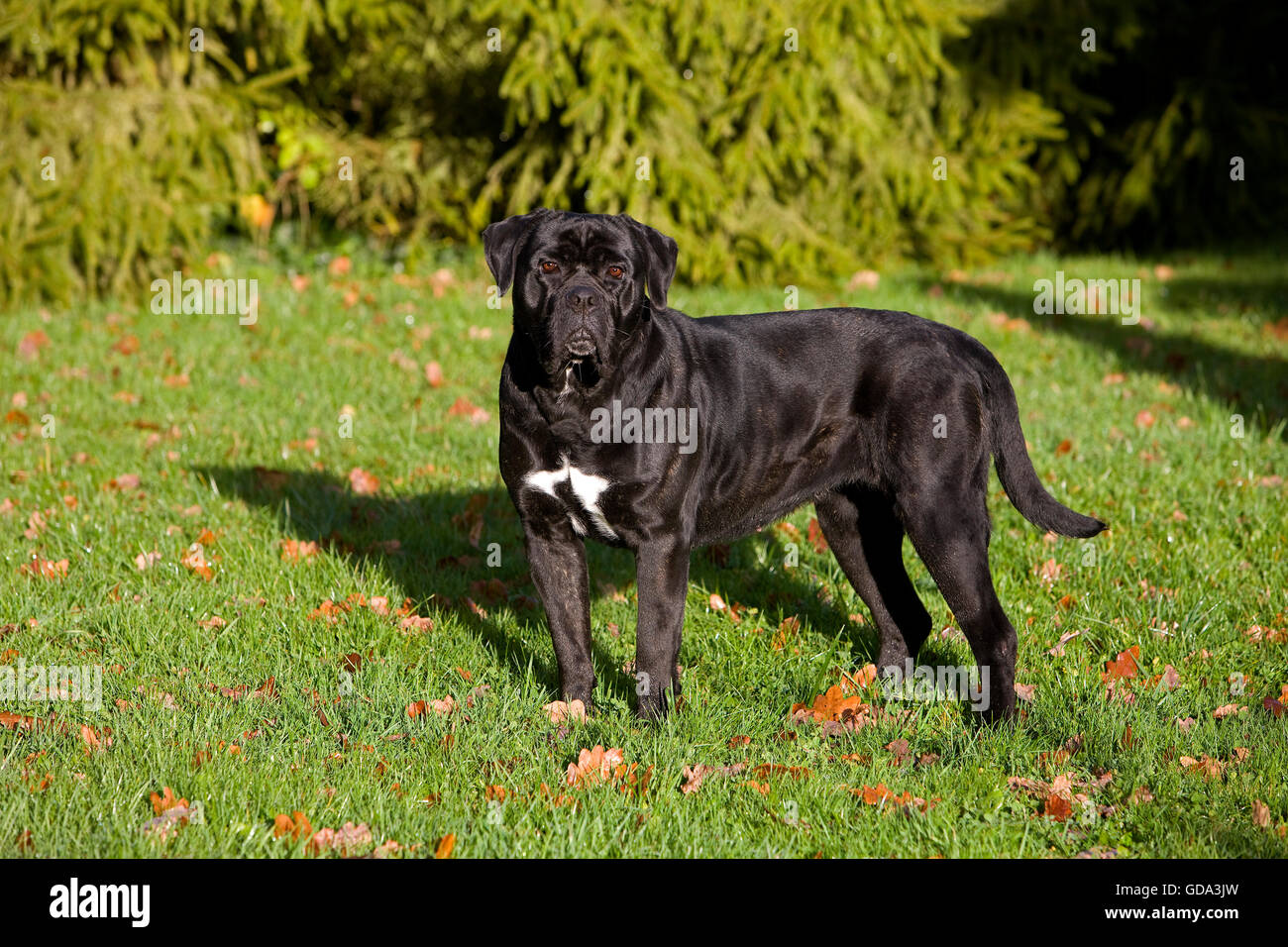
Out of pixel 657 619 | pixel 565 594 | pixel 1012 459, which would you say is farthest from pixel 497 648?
pixel 1012 459

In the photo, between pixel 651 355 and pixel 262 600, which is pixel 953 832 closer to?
pixel 651 355

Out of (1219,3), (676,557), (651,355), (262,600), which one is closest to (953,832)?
(676,557)

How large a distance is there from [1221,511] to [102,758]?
200 inches

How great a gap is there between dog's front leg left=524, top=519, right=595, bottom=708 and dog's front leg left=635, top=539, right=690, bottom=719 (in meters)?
0.22

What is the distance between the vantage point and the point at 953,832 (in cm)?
327

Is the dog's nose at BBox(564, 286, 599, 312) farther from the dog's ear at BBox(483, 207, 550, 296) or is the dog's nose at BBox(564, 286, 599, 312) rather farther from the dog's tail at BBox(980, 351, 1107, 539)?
the dog's tail at BBox(980, 351, 1107, 539)

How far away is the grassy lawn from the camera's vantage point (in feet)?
10.9

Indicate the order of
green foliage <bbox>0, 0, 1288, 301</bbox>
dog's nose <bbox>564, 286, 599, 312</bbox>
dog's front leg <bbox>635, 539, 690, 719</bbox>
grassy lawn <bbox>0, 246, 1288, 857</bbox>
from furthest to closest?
green foliage <bbox>0, 0, 1288, 301</bbox> < dog's front leg <bbox>635, 539, 690, 719</bbox> < dog's nose <bbox>564, 286, 599, 312</bbox> < grassy lawn <bbox>0, 246, 1288, 857</bbox>

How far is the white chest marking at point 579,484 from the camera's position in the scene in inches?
153

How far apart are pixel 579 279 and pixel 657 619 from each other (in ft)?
3.69

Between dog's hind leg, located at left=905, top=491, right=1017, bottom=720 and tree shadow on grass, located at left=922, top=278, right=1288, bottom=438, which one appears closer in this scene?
dog's hind leg, located at left=905, top=491, right=1017, bottom=720

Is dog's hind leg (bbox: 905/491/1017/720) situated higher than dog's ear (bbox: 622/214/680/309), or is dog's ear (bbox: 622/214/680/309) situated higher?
dog's ear (bbox: 622/214/680/309)

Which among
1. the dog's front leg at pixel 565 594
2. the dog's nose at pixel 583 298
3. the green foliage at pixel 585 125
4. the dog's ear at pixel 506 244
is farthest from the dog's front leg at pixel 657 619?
the green foliage at pixel 585 125

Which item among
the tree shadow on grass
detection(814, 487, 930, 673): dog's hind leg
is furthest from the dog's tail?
the tree shadow on grass
